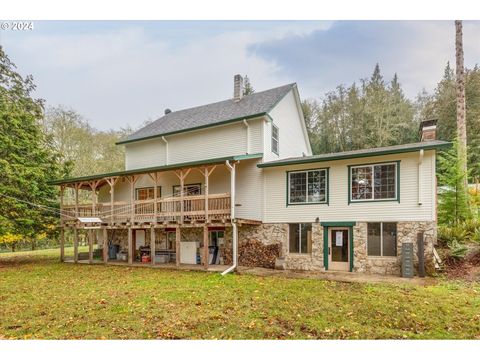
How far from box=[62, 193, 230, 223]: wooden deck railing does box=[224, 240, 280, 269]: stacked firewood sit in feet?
6.18

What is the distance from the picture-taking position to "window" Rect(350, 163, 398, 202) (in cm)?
994

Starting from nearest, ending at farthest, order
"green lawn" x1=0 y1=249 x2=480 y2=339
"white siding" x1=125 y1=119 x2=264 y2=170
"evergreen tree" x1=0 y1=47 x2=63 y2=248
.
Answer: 1. "green lawn" x1=0 y1=249 x2=480 y2=339
2. "white siding" x1=125 y1=119 x2=264 y2=170
3. "evergreen tree" x1=0 y1=47 x2=63 y2=248

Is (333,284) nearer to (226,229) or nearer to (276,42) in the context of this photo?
(226,229)

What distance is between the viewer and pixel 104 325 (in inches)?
199

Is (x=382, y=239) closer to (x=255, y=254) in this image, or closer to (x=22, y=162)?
(x=255, y=254)

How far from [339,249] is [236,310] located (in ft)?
20.2

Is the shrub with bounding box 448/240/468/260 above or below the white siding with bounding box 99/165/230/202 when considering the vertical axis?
below

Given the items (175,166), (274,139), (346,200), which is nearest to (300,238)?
(346,200)

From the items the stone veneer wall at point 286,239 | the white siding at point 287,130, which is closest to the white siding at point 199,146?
the white siding at point 287,130

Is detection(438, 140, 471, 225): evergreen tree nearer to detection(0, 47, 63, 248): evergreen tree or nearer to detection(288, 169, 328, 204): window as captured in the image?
detection(288, 169, 328, 204): window

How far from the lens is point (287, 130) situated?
49.2 feet

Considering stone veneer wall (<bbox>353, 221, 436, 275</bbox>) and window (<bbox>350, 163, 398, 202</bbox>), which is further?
window (<bbox>350, 163, 398, 202</bbox>)

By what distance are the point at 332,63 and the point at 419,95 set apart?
19148mm

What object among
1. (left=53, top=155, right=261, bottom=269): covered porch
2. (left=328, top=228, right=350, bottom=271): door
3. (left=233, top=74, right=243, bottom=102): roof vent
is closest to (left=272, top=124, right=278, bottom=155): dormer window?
(left=53, top=155, right=261, bottom=269): covered porch
